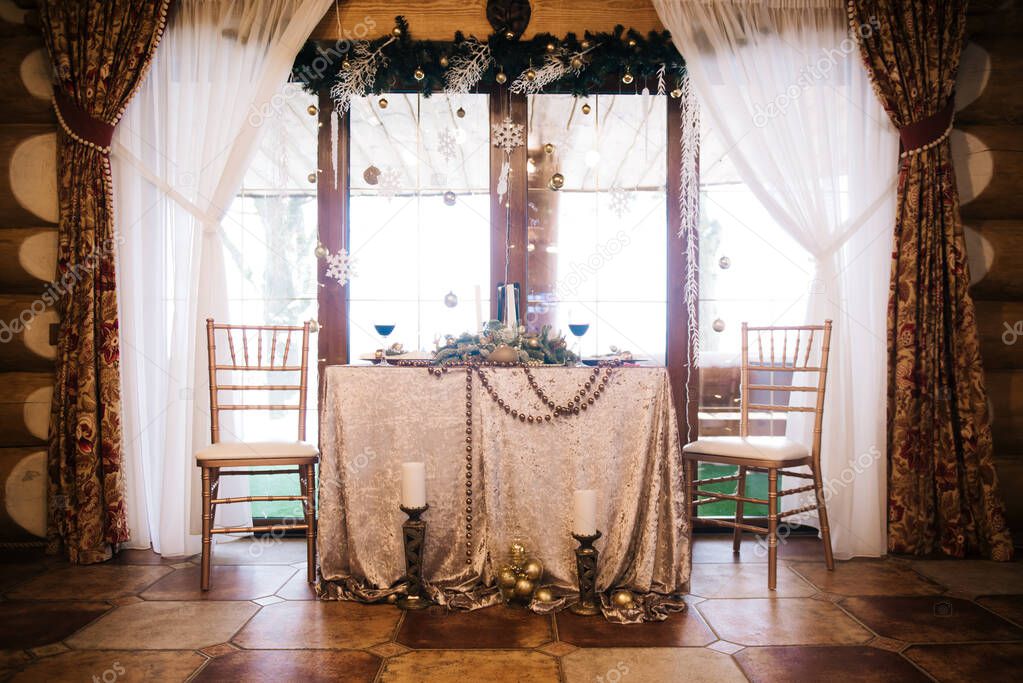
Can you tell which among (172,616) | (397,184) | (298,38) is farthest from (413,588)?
(298,38)

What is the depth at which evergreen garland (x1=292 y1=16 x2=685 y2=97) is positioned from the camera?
11.5 ft

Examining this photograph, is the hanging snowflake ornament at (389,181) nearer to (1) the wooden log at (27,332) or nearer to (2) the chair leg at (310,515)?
(2) the chair leg at (310,515)

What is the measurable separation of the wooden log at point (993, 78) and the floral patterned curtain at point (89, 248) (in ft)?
12.5

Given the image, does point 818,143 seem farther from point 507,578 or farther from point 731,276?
point 507,578

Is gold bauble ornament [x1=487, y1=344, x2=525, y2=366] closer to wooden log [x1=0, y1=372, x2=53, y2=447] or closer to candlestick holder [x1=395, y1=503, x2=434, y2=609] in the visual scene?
candlestick holder [x1=395, y1=503, x2=434, y2=609]

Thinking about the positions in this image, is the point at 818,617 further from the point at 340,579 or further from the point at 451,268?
the point at 451,268

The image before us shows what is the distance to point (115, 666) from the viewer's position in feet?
7.06

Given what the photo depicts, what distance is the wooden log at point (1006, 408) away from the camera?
3.53 m

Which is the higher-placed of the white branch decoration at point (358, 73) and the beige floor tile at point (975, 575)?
the white branch decoration at point (358, 73)

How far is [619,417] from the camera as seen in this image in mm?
2680

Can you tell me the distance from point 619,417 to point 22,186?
2.99 meters

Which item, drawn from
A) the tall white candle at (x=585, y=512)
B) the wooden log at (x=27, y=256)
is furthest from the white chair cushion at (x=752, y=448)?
the wooden log at (x=27, y=256)

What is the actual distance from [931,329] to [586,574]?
2041mm

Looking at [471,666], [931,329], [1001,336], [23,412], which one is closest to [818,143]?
[931,329]
